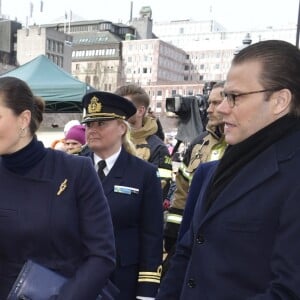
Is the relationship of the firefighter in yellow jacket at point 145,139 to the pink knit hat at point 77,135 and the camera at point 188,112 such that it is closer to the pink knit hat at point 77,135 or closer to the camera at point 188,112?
the pink knit hat at point 77,135

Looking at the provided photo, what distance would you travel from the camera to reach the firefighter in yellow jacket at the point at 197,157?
3.23 meters

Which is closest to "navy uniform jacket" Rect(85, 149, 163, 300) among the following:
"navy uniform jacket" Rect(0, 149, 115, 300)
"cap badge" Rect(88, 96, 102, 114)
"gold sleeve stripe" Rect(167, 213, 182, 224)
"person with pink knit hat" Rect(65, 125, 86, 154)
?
"cap badge" Rect(88, 96, 102, 114)

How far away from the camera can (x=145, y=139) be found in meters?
4.03

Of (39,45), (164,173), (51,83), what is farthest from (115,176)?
(39,45)

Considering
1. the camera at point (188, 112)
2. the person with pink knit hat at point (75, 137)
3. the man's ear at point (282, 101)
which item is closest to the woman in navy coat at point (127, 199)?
the man's ear at point (282, 101)

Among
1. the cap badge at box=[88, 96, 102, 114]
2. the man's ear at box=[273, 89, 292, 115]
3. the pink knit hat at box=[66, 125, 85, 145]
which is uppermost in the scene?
the man's ear at box=[273, 89, 292, 115]

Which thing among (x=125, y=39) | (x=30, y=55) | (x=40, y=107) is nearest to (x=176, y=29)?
(x=125, y=39)

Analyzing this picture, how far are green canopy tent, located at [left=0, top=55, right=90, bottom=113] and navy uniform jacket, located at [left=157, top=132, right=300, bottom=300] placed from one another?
248 inches

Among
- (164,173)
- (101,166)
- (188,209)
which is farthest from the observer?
(164,173)

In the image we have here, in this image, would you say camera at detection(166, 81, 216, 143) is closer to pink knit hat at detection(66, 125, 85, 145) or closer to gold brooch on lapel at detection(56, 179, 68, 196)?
pink knit hat at detection(66, 125, 85, 145)

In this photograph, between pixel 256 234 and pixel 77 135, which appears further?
pixel 77 135

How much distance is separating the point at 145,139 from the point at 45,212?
2259 mm

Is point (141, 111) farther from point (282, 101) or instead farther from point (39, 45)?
point (39, 45)

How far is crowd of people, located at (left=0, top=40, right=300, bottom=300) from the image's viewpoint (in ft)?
4.81
